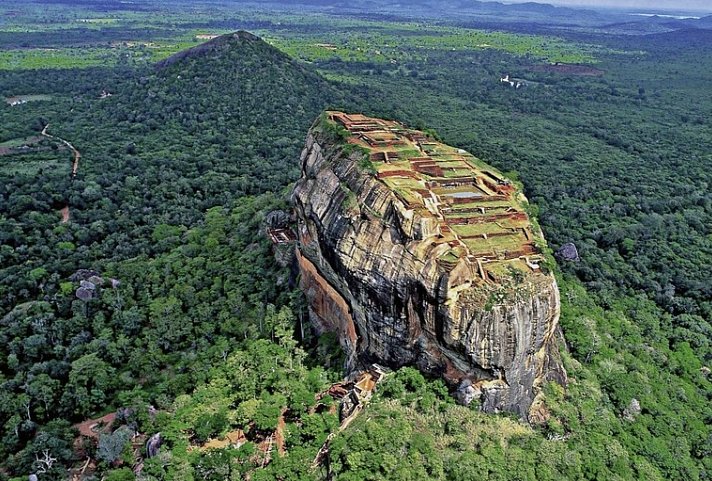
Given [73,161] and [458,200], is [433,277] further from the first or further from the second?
[73,161]

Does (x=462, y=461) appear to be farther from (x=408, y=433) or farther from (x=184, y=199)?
(x=184, y=199)

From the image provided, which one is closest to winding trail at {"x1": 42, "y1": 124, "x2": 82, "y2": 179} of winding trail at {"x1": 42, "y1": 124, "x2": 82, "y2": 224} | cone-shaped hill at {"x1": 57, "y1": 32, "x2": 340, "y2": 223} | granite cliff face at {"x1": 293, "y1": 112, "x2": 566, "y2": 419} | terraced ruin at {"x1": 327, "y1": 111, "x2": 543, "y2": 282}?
winding trail at {"x1": 42, "y1": 124, "x2": 82, "y2": 224}

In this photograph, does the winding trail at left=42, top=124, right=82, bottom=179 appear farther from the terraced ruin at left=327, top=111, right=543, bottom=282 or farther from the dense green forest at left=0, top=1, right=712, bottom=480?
the terraced ruin at left=327, top=111, right=543, bottom=282

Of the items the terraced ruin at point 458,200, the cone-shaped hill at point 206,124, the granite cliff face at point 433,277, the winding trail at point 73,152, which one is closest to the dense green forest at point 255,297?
the cone-shaped hill at point 206,124

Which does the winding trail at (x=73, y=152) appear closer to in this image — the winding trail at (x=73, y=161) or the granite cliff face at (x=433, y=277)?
the winding trail at (x=73, y=161)

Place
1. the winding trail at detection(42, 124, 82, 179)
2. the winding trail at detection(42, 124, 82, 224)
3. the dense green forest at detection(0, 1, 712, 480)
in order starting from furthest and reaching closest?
the winding trail at detection(42, 124, 82, 179)
the winding trail at detection(42, 124, 82, 224)
the dense green forest at detection(0, 1, 712, 480)
